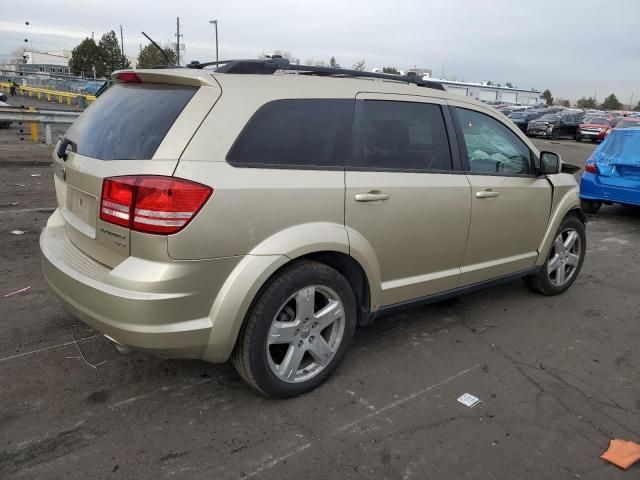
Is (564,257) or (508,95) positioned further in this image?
(508,95)

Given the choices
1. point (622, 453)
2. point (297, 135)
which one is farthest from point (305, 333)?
point (622, 453)

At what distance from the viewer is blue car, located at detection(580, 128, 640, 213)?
26.9 ft

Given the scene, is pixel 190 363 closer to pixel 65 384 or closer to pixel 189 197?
pixel 65 384

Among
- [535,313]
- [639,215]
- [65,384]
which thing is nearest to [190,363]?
[65,384]

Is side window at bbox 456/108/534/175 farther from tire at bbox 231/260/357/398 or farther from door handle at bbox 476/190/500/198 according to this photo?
tire at bbox 231/260/357/398

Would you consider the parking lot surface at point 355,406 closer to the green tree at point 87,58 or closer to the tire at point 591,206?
the tire at point 591,206

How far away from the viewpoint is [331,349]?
126 inches

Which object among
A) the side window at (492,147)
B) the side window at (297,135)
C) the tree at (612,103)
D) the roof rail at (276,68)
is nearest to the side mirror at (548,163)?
the side window at (492,147)

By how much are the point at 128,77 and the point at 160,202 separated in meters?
1.07

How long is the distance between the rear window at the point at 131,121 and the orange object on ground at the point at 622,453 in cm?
277

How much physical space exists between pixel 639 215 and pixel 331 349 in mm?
8744

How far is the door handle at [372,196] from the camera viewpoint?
3.10 meters

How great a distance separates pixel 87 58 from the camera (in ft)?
211

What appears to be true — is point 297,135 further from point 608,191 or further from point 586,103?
point 586,103
